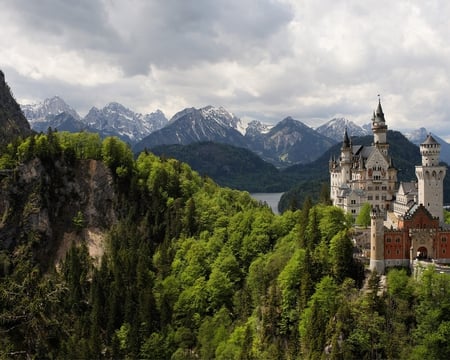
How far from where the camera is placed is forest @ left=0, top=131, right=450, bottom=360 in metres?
64.6

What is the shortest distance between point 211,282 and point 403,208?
38.1 meters

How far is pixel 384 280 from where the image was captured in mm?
70938

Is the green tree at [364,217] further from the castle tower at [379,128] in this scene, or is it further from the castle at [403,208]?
the castle tower at [379,128]

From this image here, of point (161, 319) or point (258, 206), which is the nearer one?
point (161, 319)

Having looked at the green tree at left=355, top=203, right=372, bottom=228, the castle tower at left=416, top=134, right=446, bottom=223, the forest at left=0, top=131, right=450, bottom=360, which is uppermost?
the castle tower at left=416, top=134, right=446, bottom=223

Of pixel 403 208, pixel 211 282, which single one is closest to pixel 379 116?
pixel 403 208

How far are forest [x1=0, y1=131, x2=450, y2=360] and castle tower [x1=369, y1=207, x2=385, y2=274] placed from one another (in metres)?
2.07

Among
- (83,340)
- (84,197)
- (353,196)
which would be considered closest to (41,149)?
(84,197)

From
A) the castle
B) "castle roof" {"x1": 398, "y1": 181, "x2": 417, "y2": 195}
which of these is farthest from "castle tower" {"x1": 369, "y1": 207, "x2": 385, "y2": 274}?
"castle roof" {"x1": 398, "y1": 181, "x2": 417, "y2": 195}

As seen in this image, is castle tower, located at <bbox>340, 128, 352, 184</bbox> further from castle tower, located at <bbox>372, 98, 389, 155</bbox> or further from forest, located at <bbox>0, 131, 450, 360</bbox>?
forest, located at <bbox>0, 131, 450, 360</bbox>

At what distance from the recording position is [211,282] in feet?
311

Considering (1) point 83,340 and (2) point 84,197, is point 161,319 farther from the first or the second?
(2) point 84,197

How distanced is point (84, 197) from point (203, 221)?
3353cm

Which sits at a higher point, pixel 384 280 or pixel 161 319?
pixel 384 280
